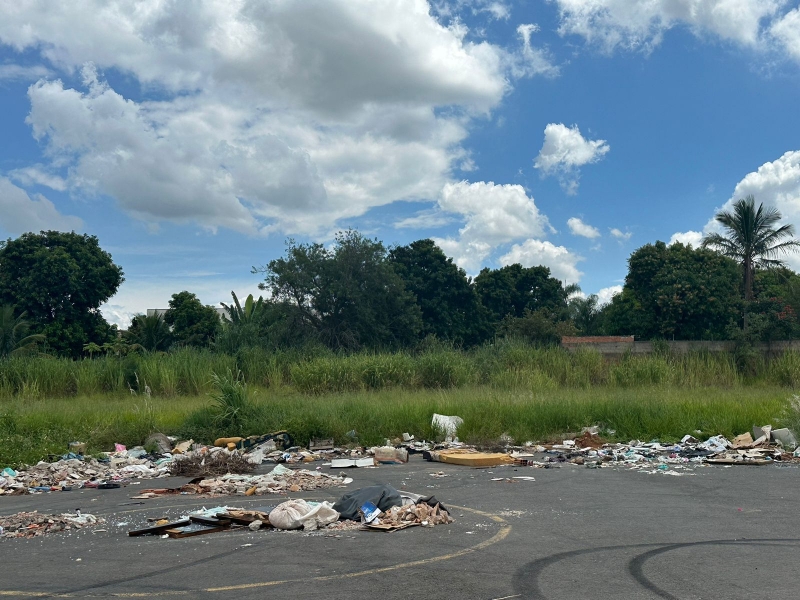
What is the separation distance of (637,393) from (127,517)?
15.7 m

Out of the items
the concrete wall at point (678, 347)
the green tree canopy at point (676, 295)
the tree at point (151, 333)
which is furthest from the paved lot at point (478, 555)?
the green tree canopy at point (676, 295)

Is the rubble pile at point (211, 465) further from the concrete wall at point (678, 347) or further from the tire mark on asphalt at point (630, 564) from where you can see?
the concrete wall at point (678, 347)

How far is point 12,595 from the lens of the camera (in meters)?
5.55

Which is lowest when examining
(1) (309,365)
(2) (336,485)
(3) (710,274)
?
(2) (336,485)

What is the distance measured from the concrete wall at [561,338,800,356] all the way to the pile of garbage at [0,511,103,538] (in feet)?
72.2

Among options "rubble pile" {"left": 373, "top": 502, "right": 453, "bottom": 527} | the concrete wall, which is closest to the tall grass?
the concrete wall

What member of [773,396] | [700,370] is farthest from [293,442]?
[700,370]

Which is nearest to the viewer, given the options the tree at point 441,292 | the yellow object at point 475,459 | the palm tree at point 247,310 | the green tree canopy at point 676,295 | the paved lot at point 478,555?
the paved lot at point 478,555

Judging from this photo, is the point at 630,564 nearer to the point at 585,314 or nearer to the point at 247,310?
the point at 247,310

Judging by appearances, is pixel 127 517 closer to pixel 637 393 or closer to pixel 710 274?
pixel 637 393

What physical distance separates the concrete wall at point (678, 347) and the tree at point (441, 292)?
20.2 meters

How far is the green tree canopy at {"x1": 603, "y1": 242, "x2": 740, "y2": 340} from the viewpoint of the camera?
44656 millimetres

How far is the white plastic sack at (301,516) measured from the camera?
7707mm

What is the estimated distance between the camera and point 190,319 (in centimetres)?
4922
